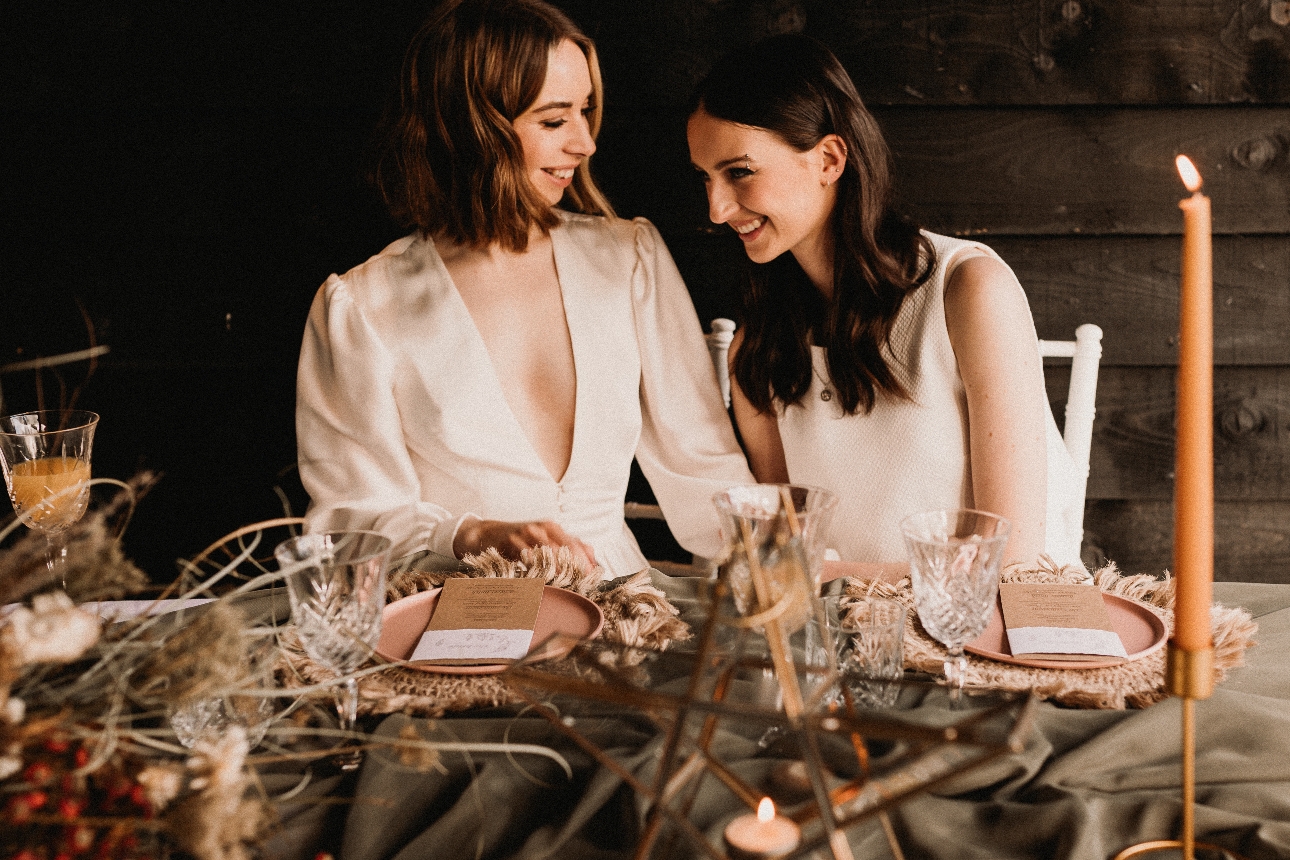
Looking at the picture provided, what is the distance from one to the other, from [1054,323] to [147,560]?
7.17ft

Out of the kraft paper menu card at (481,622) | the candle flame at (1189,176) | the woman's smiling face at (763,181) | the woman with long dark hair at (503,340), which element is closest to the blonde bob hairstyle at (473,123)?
the woman with long dark hair at (503,340)

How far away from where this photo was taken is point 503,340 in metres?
1.94

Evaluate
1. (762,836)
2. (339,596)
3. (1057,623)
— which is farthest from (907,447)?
(762,836)

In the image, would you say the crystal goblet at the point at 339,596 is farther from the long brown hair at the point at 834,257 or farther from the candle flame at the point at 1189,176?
the long brown hair at the point at 834,257

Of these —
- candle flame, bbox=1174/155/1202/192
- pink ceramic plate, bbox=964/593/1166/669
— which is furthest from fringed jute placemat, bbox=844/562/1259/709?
candle flame, bbox=1174/155/1202/192

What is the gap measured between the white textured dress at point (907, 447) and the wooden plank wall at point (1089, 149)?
406 millimetres

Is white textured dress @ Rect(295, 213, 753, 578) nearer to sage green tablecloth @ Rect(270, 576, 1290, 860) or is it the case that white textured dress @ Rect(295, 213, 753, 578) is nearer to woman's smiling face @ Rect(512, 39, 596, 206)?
woman's smiling face @ Rect(512, 39, 596, 206)

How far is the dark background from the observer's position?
199 centimetres

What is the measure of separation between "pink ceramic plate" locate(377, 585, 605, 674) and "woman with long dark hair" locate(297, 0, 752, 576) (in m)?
0.44

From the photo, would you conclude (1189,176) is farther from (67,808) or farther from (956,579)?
(67,808)

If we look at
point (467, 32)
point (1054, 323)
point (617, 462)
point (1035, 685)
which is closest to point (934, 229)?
point (1054, 323)

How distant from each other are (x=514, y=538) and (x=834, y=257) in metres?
0.83

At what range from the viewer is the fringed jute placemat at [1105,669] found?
95cm

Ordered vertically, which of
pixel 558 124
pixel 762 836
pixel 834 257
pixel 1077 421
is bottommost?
pixel 1077 421
